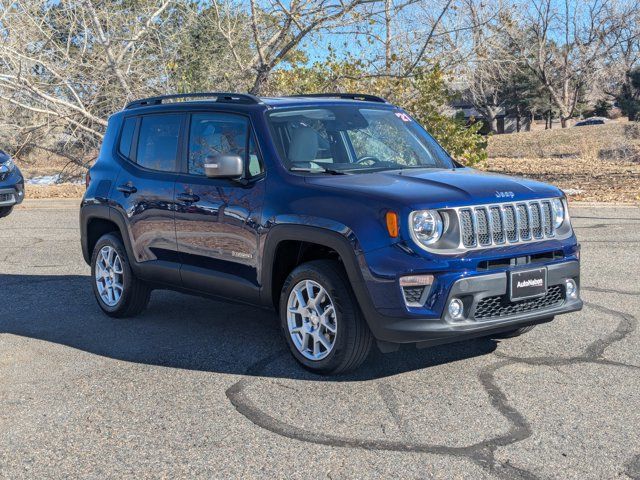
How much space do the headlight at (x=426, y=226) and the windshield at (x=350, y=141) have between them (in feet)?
3.33

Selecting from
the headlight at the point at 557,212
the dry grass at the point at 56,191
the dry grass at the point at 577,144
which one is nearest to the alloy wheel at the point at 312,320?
the headlight at the point at 557,212

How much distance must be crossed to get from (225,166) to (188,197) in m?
0.71

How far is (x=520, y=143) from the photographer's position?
38000mm

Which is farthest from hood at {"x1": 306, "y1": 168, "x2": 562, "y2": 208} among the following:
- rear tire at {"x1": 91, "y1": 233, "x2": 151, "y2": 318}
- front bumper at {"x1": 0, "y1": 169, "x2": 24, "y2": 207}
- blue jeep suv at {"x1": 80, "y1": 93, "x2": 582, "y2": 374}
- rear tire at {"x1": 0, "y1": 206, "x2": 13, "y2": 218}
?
rear tire at {"x1": 0, "y1": 206, "x2": 13, "y2": 218}

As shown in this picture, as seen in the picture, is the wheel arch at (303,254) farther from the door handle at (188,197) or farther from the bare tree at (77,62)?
the bare tree at (77,62)

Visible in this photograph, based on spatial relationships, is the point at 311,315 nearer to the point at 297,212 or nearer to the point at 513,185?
the point at 297,212

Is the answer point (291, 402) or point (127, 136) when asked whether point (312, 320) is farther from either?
point (127, 136)

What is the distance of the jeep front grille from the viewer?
17.3 ft

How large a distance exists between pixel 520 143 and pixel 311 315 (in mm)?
33808

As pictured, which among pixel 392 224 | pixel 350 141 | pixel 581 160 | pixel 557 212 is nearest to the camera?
pixel 392 224

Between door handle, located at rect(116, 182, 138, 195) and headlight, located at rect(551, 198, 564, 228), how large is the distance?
331 centimetres

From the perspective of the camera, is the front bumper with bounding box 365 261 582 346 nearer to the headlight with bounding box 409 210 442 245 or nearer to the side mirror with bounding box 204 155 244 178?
the headlight with bounding box 409 210 442 245

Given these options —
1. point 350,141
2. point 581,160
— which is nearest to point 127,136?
point 350,141

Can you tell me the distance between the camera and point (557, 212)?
19.1 feet
